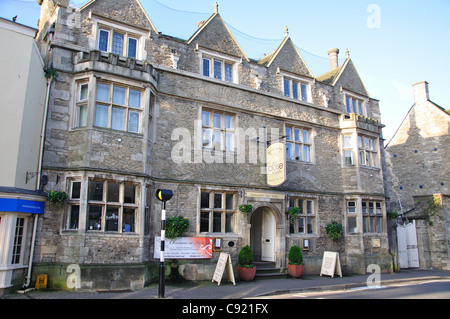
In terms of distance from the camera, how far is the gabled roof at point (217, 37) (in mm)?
15255

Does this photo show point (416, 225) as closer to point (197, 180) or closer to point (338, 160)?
point (338, 160)

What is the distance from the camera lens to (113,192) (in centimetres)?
1154

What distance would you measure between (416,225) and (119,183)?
17283 millimetres

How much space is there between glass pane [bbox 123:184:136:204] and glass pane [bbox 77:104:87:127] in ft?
8.33

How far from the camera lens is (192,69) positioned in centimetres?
1458

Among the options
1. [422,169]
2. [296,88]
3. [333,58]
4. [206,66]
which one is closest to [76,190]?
[206,66]

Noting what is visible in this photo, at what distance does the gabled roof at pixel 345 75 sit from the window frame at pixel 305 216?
7196mm

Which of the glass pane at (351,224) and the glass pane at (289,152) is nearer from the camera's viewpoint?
the glass pane at (289,152)

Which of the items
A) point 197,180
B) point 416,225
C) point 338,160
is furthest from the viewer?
point 416,225

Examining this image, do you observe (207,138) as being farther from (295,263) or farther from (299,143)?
(295,263)

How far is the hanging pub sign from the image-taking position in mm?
13906

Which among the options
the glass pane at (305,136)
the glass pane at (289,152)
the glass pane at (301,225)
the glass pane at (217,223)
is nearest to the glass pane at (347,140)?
the glass pane at (305,136)

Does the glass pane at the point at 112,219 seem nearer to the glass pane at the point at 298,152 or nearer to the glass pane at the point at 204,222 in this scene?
the glass pane at the point at 204,222
